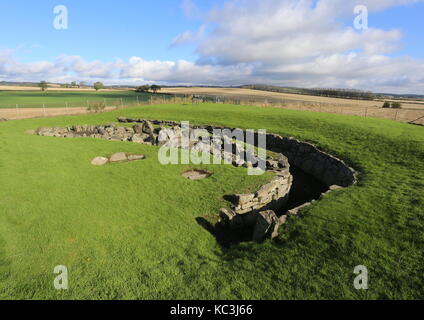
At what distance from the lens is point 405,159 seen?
41.8 feet

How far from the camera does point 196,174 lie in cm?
1188

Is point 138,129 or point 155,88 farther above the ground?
point 155,88

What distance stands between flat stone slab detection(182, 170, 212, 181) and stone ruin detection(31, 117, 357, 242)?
198 cm

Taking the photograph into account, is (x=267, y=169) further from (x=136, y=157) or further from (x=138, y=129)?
(x=138, y=129)

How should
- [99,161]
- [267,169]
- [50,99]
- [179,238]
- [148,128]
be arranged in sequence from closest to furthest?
[179,238] < [99,161] < [267,169] < [148,128] < [50,99]

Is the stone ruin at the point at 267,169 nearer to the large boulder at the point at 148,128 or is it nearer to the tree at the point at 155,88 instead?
the large boulder at the point at 148,128

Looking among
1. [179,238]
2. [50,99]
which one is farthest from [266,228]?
[50,99]

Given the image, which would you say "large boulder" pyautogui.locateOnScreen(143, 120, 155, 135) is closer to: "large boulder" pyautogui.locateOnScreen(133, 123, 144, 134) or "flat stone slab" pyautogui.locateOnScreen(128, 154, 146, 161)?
"large boulder" pyautogui.locateOnScreen(133, 123, 144, 134)

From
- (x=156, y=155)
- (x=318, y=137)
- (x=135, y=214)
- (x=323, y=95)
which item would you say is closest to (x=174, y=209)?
(x=135, y=214)

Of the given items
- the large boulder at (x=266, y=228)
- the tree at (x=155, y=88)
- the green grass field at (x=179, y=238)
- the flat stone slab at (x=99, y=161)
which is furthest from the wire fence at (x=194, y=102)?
the tree at (x=155, y=88)

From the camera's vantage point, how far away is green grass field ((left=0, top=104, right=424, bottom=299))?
505cm

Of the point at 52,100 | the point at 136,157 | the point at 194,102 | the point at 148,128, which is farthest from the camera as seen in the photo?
the point at 52,100

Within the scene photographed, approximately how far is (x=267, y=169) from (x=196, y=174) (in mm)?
4065

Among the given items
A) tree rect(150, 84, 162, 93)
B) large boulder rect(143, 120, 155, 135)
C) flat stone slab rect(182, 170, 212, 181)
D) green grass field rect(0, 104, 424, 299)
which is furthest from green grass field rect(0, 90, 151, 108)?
green grass field rect(0, 104, 424, 299)
